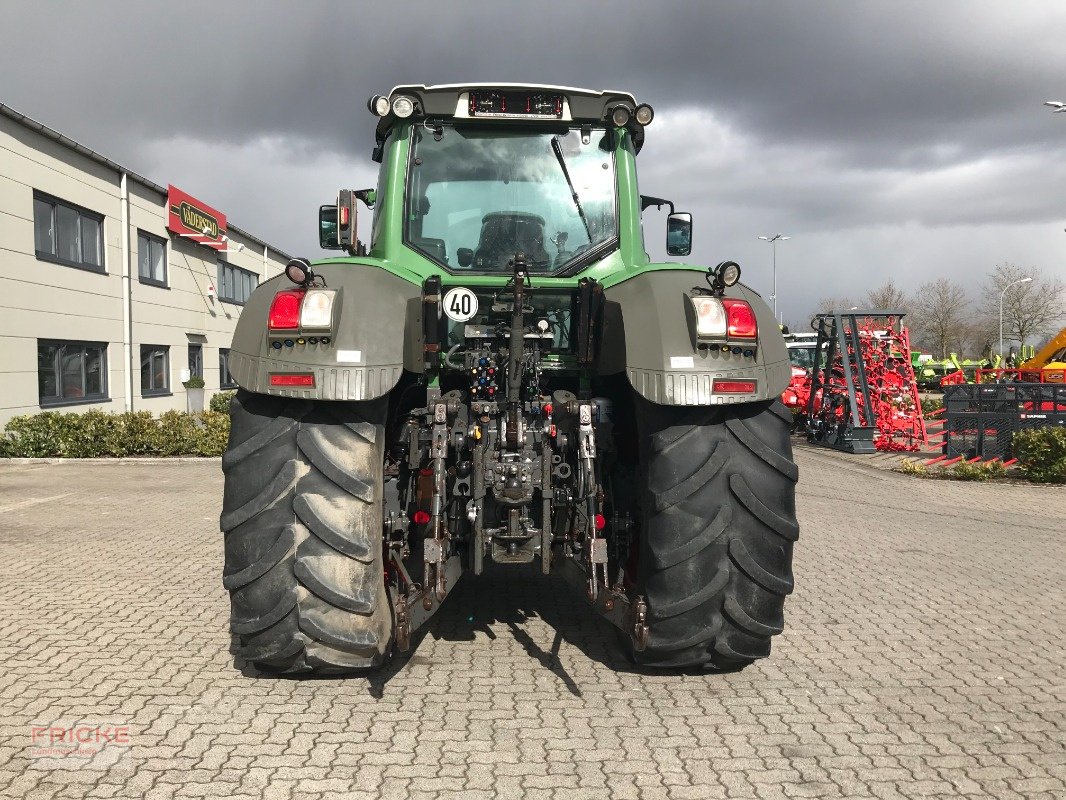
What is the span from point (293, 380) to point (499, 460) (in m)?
0.95

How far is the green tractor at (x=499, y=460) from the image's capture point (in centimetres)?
354

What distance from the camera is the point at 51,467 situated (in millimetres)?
13523

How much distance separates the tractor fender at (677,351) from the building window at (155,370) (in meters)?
19.1

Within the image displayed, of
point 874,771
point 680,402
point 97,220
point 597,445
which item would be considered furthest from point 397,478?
point 97,220

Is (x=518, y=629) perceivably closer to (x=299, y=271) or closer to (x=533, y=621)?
(x=533, y=621)

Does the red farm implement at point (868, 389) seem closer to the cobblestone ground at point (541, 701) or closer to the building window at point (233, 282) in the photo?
the cobblestone ground at point (541, 701)

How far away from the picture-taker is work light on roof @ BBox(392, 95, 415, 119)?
443 cm

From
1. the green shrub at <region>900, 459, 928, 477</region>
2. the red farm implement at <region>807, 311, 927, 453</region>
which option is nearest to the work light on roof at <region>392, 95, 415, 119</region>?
the green shrub at <region>900, 459, 928, 477</region>

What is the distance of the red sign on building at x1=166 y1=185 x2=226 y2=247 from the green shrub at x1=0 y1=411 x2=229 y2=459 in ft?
28.5

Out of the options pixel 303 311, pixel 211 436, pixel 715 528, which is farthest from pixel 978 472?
pixel 211 436

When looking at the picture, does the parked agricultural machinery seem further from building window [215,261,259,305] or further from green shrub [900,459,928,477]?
building window [215,261,259,305]

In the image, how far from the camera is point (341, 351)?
3.50m

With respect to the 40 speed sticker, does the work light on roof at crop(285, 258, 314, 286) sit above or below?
Result: above

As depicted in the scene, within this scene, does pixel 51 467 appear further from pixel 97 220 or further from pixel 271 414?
pixel 271 414
